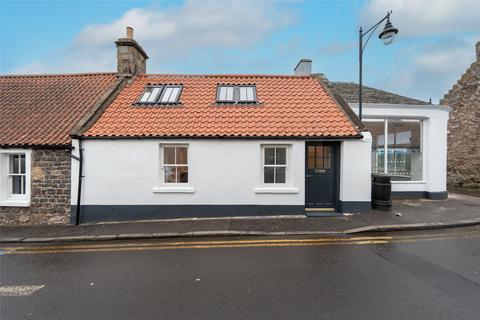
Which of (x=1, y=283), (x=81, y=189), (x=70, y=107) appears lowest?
(x=1, y=283)

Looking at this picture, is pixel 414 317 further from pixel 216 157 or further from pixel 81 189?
pixel 81 189

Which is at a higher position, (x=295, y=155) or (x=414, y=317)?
(x=295, y=155)

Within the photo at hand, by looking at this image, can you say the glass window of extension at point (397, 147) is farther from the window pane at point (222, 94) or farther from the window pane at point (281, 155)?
the window pane at point (222, 94)

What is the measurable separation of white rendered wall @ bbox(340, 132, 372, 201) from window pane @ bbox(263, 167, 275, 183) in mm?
2271

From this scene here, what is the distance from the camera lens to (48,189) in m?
9.23

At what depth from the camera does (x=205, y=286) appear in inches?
179

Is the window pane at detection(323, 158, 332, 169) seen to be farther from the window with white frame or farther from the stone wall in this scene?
the window with white frame

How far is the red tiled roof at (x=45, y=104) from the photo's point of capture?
9492 millimetres

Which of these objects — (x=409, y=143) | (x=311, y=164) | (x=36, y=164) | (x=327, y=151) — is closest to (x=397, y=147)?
(x=409, y=143)

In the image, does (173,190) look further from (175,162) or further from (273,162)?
(273,162)

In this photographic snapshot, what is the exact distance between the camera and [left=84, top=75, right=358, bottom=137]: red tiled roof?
30.2 ft

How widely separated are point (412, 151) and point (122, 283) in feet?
40.9

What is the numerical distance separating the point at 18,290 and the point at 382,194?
9.72 m

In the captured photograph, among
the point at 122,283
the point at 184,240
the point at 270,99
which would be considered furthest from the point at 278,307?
the point at 270,99
